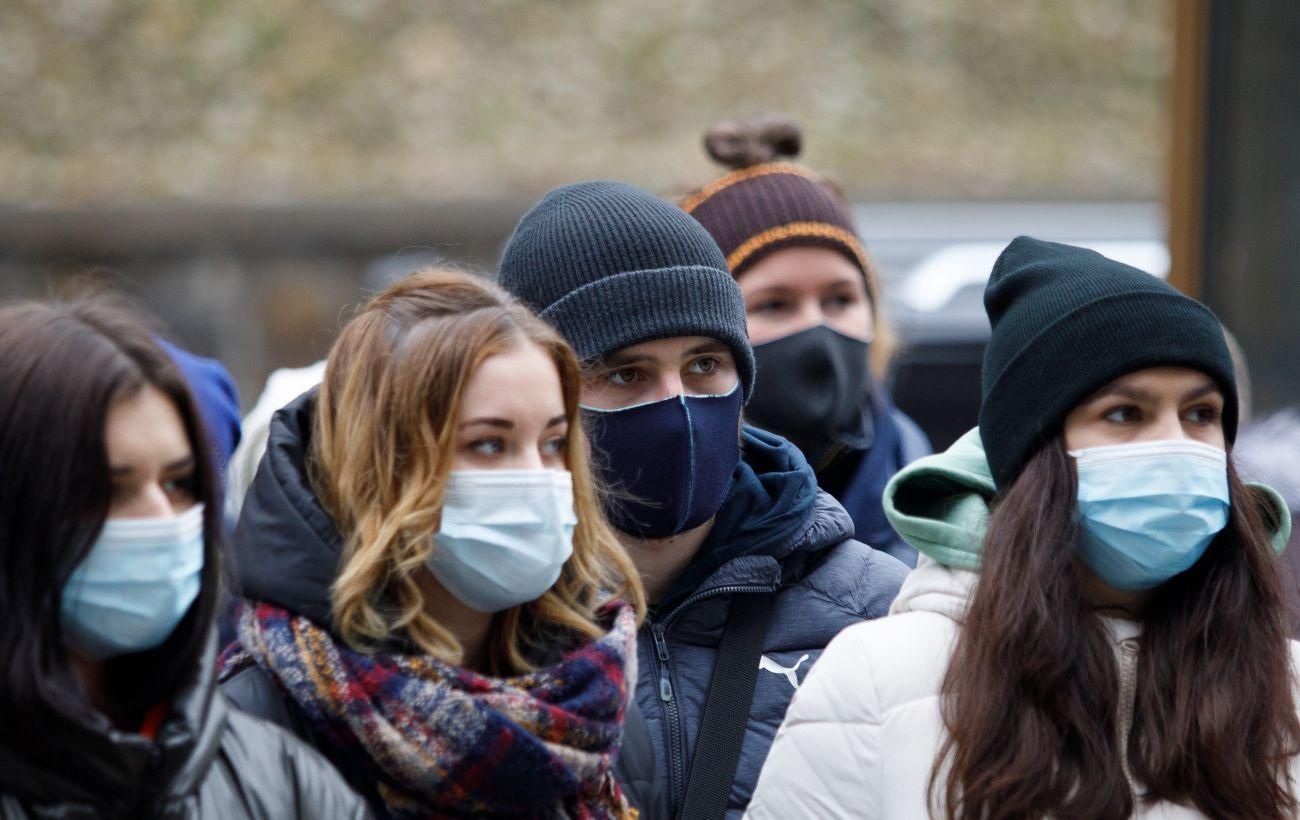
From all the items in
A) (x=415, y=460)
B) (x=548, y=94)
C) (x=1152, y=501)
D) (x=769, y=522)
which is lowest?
(x=548, y=94)

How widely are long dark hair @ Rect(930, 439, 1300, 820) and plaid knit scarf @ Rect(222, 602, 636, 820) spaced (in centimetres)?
60

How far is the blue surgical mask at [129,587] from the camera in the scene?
7.84ft

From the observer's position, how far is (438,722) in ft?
8.85

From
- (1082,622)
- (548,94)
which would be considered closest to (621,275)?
(1082,622)

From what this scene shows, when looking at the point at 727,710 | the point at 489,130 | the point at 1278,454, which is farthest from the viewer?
the point at 489,130

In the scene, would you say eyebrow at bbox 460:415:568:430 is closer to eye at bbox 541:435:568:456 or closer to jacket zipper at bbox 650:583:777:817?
eye at bbox 541:435:568:456

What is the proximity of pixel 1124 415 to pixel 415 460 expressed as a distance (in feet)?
4.01

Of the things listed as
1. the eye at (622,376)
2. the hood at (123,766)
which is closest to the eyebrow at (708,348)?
the eye at (622,376)

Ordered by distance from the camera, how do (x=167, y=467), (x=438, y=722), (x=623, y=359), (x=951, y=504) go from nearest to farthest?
(x=167, y=467) < (x=438, y=722) < (x=951, y=504) < (x=623, y=359)

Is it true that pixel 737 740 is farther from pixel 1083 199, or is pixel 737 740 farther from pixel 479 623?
pixel 1083 199

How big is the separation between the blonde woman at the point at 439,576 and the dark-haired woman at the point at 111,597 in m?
0.16

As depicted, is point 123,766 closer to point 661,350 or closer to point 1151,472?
point 661,350

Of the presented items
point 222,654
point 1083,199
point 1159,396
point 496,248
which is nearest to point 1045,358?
point 1159,396

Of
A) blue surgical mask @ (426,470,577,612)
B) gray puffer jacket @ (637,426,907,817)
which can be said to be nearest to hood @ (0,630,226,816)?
blue surgical mask @ (426,470,577,612)
